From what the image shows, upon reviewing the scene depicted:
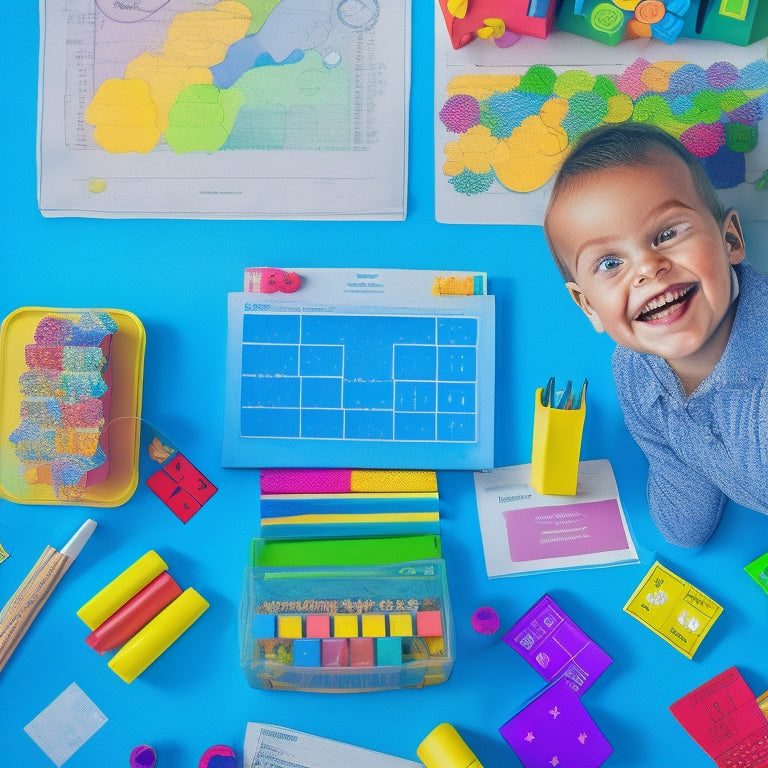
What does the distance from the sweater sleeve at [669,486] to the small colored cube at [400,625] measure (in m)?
0.33

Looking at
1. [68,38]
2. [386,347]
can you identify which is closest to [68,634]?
[386,347]

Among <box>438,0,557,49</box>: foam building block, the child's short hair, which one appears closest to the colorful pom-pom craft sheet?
→ <box>438,0,557,49</box>: foam building block

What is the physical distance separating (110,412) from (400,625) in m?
0.44

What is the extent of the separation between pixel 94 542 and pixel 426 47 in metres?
0.76

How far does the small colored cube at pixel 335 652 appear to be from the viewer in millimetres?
924

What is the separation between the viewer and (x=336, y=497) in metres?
0.99

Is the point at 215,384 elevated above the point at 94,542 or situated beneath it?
elevated above

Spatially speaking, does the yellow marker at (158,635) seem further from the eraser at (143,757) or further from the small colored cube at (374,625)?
the small colored cube at (374,625)

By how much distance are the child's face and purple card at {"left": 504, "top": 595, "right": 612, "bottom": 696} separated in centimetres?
35

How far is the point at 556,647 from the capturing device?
3.16 ft

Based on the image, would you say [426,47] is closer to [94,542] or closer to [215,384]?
[215,384]

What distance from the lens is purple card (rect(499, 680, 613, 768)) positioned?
0.93m

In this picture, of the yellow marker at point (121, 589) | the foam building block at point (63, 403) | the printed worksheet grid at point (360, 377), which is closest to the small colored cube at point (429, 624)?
the printed worksheet grid at point (360, 377)

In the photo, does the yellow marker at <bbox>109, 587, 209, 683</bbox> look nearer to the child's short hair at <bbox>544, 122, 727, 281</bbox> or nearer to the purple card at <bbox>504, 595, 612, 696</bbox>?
the purple card at <bbox>504, 595, 612, 696</bbox>
